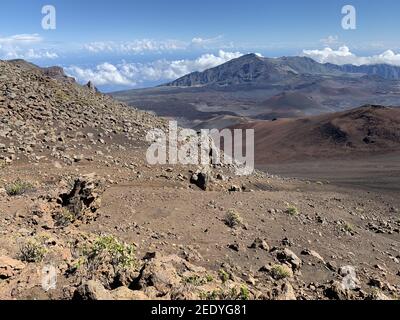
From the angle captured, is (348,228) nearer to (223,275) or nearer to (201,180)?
(201,180)

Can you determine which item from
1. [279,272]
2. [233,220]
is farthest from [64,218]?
[279,272]

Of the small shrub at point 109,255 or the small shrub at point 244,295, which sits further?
the small shrub at point 109,255

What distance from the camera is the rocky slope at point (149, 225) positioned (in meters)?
7.26

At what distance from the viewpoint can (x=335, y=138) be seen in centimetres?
4819

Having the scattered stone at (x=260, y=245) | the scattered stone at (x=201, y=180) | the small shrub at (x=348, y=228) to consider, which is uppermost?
the scattered stone at (x=201, y=180)

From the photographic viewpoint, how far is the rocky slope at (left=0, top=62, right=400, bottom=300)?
23.8 ft

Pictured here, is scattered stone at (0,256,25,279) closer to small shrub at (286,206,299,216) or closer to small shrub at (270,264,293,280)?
small shrub at (270,264,293,280)

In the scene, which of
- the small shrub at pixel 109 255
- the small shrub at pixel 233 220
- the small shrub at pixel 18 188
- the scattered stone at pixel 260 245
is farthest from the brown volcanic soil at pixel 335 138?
the small shrub at pixel 109 255

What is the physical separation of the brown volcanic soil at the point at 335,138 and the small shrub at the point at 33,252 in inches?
1405

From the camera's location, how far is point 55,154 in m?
17.3

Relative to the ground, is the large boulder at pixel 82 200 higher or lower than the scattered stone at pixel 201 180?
higher

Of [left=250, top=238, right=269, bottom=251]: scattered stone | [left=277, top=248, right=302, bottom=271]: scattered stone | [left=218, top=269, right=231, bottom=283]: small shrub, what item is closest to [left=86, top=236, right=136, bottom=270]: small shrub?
[left=218, top=269, right=231, bottom=283]: small shrub

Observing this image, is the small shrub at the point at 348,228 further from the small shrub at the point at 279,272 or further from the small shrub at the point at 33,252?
the small shrub at the point at 33,252
